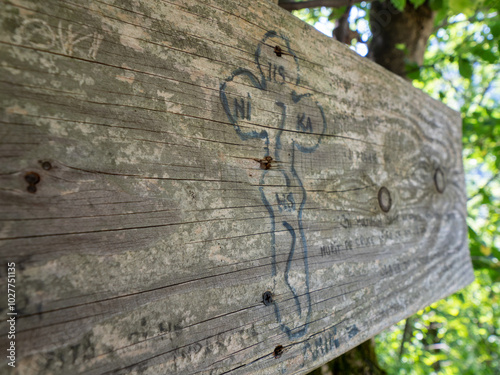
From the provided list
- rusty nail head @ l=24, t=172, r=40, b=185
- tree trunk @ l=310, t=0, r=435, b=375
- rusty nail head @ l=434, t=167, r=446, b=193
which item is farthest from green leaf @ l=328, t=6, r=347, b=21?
Result: rusty nail head @ l=24, t=172, r=40, b=185

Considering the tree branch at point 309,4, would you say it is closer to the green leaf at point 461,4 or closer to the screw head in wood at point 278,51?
the green leaf at point 461,4

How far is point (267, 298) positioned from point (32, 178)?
20.2 inches

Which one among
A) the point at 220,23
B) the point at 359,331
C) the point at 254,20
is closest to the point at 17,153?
the point at 220,23

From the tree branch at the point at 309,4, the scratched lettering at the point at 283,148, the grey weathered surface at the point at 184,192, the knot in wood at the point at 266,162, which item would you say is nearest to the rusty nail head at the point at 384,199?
the grey weathered surface at the point at 184,192

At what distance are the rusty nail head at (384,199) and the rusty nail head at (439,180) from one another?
1.47ft

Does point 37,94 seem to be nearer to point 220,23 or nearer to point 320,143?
point 220,23

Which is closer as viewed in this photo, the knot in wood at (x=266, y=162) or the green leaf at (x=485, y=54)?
the knot in wood at (x=266, y=162)

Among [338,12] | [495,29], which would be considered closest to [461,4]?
[495,29]

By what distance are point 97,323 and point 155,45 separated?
1.67ft

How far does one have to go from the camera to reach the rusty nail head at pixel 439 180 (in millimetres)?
1526

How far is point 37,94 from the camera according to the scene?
0.54 meters

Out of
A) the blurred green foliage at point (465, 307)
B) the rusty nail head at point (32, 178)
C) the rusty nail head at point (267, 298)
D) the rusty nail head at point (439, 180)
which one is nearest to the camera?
the rusty nail head at point (32, 178)

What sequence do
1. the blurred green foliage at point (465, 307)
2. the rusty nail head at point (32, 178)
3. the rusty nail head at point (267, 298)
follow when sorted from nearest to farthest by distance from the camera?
the rusty nail head at point (32, 178) < the rusty nail head at point (267, 298) < the blurred green foliage at point (465, 307)

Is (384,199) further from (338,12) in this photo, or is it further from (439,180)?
(338,12)
